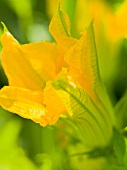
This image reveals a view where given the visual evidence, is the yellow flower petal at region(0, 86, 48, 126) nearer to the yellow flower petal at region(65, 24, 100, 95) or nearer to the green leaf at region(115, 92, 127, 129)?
the yellow flower petal at region(65, 24, 100, 95)

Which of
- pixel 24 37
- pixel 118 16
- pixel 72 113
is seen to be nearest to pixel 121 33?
pixel 118 16

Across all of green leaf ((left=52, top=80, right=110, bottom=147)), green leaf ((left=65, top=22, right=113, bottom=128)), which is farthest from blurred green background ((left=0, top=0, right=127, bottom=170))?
green leaf ((left=65, top=22, right=113, bottom=128))

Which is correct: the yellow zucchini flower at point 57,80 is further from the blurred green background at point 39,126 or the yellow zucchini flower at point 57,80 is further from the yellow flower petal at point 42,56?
the blurred green background at point 39,126

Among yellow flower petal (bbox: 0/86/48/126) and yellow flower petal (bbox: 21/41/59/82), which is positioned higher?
yellow flower petal (bbox: 21/41/59/82)

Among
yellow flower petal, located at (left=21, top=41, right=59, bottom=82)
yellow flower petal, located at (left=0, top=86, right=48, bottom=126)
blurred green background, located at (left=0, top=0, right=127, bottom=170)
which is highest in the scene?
yellow flower petal, located at (left=21, top=41, right=59, bottom=82)

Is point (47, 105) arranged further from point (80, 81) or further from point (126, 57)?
point (126, 57)

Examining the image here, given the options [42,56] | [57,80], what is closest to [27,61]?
[42,56]
